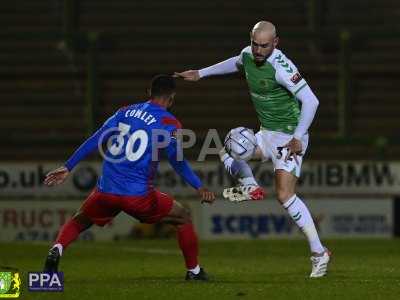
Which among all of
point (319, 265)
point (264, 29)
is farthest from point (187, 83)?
point (319, 265)

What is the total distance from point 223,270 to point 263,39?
8.84 feet

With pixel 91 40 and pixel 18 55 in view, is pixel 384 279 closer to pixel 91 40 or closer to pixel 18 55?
pixel 91 40

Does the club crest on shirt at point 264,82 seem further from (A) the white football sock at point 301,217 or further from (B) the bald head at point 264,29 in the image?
(A) the white football sock at point 301,217

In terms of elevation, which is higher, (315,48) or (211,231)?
(315,48)

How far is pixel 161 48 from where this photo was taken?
75.2 ft

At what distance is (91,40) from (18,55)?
2345 mm

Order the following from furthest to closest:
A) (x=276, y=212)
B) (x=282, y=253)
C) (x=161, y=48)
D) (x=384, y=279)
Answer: (x=161, y=48) < (x=276, y=212) < (x=282, y=253) < (x=384, y=279)

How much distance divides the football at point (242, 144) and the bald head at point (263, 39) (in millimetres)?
875

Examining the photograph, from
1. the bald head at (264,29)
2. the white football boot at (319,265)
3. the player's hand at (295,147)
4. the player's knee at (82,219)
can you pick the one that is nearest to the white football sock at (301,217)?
the white football boot at (319,265)

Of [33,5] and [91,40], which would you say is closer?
[91,40]

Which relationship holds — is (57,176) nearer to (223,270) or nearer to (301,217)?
(301,217)

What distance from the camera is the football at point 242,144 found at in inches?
437

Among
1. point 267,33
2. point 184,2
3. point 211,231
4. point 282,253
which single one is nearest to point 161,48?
point 184,2

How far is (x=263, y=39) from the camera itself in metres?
10.6
